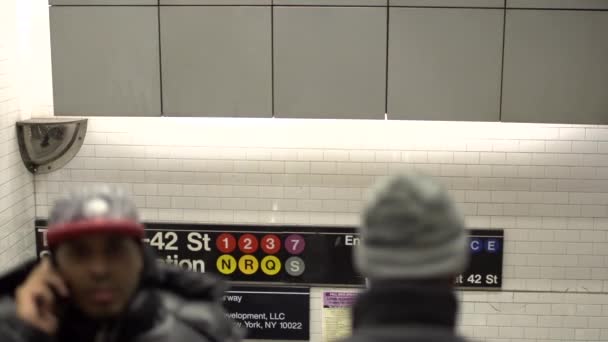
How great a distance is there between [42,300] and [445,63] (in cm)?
318

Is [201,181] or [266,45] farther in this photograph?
[201,181]

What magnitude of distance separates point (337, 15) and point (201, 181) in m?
1.37

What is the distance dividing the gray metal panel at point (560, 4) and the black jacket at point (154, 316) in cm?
301

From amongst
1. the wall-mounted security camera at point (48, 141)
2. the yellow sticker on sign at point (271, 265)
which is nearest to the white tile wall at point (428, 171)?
the wall-mounted security camera at point (48, 141)

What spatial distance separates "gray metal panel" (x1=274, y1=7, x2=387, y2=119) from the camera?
420 centimetres

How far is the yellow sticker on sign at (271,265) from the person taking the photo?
4758 millimetres

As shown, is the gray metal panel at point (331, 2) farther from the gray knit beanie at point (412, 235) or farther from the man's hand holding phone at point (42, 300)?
the gray knit beanie at point (412, 235)

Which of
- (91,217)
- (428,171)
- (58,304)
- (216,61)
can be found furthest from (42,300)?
(428,171)

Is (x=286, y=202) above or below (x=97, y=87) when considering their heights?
below

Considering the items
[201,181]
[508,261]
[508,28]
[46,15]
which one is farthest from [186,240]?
[508,28]

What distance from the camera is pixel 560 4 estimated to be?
13.5 feet

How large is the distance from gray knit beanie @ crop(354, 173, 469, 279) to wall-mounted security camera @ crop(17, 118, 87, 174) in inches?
151

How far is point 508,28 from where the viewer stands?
4148mm

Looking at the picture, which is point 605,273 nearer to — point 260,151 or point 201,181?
point 260,151
